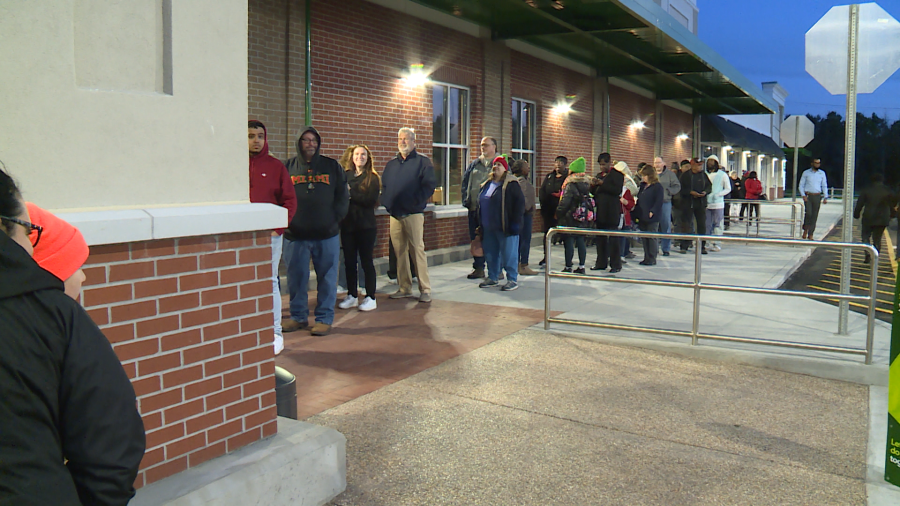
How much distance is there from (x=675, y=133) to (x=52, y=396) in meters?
27.7

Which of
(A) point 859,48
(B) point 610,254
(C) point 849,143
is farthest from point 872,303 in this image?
(B) point 610,254

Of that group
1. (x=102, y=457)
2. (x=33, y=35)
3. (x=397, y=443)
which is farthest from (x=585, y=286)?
(x=102, y=457)

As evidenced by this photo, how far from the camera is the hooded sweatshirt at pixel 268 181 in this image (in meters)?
5.90

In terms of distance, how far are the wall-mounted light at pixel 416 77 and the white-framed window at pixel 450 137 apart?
49 cm

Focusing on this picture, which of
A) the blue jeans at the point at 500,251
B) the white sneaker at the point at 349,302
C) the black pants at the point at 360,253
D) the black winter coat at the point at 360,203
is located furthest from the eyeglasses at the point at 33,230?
the blue jeans at the point at 500,251

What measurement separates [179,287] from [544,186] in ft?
29.9

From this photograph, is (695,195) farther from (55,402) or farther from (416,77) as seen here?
(55,402)

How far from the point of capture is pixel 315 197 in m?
6.68

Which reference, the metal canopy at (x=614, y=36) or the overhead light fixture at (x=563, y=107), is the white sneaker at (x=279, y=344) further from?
the overhead light fixture at (x=563, y=107)

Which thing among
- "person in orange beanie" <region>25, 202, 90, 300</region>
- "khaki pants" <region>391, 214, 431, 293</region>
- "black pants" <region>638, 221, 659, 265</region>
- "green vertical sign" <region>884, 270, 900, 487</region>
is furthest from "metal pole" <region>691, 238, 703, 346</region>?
"black pants" <region>638, 221, 659, 265</region>

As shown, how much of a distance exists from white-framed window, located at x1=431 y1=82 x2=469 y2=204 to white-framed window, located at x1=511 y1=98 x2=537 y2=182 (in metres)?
1.95

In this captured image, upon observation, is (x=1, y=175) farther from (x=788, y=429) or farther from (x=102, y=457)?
(x=788, y=429)

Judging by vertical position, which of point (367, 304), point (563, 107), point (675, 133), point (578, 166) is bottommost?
point (367, 304)

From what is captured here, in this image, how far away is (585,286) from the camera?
9844 mm
